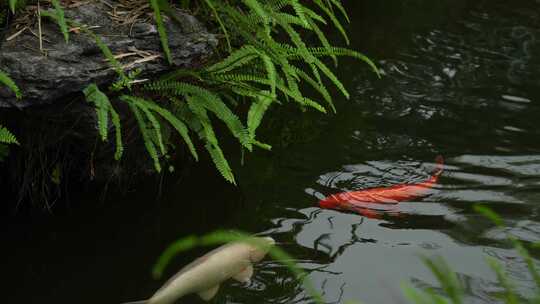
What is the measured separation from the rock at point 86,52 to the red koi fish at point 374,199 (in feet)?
3.71

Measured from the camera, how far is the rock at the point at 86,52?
3773 millimetres

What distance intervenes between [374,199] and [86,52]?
6.00ft

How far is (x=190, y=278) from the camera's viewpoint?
350 cm

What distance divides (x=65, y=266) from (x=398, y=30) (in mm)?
4600

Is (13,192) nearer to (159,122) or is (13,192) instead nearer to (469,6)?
(159,122)

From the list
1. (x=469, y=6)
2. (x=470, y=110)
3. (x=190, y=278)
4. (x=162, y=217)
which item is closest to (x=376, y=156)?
(x=470, y=110)

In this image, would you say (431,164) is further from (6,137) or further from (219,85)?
(6,137)

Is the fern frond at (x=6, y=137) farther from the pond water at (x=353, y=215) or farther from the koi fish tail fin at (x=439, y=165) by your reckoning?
the koi fish tail fin at (x=439, y=165)

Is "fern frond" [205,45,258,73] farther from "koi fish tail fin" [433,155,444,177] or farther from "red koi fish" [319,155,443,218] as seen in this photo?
"koi fish tail fin" [433,155,444,177]

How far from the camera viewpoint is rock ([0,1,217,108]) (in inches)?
149

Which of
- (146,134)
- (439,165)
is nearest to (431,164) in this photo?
(439,165)

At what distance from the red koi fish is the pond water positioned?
0.06 meters

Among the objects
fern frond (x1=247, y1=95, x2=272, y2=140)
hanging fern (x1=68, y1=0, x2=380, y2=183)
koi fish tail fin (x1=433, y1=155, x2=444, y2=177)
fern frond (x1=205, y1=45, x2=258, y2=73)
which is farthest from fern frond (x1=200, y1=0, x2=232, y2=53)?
koi fish tail fin (x1=433, y1=155, x2=444, y2=177)

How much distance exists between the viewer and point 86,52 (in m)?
3.93
